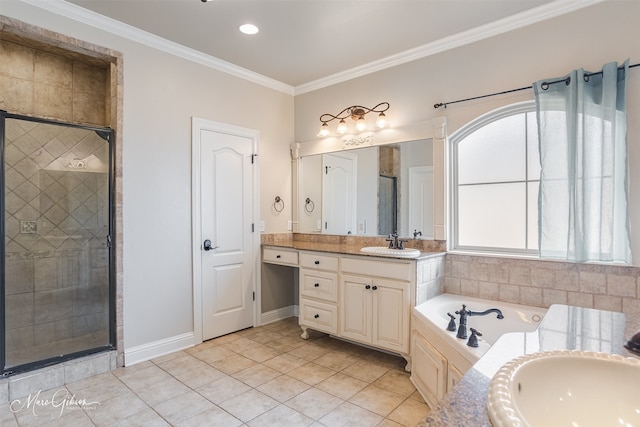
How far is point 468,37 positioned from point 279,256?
274 cm

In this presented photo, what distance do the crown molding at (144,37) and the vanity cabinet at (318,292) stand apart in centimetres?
207

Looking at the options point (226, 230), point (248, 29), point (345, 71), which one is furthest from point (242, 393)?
point (345, 71)

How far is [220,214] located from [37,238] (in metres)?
1.49

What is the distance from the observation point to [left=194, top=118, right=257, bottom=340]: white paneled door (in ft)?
11.5

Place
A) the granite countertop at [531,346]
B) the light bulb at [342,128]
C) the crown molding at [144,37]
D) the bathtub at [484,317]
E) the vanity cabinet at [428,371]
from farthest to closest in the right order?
the light bulb at [342,128] < the crown molding at [144,37] < the bathtub at [484,317] < the vanity cabinet at [428,371] < the granite countertop at [531,346]

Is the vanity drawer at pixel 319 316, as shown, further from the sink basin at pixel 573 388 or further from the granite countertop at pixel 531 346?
the sink basin at pixel 573 388

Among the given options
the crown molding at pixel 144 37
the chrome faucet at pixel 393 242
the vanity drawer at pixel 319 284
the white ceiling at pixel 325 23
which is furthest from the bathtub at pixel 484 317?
the crown molding at pixel 144 37

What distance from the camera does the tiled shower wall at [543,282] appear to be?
2.37m

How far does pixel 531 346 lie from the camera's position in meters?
1.03

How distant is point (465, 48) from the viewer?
304 centimetres

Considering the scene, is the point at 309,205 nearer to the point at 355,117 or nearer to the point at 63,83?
the point at 355,117

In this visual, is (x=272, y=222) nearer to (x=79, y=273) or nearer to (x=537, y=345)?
(x=79, y=273)

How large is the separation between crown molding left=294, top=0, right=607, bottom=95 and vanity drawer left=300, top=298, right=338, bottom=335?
244 centimetres

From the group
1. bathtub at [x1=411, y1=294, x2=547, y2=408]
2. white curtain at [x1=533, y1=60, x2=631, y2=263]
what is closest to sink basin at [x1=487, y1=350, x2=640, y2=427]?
bathtub at [x1=411, y1=294, x2=547, y2=408]
